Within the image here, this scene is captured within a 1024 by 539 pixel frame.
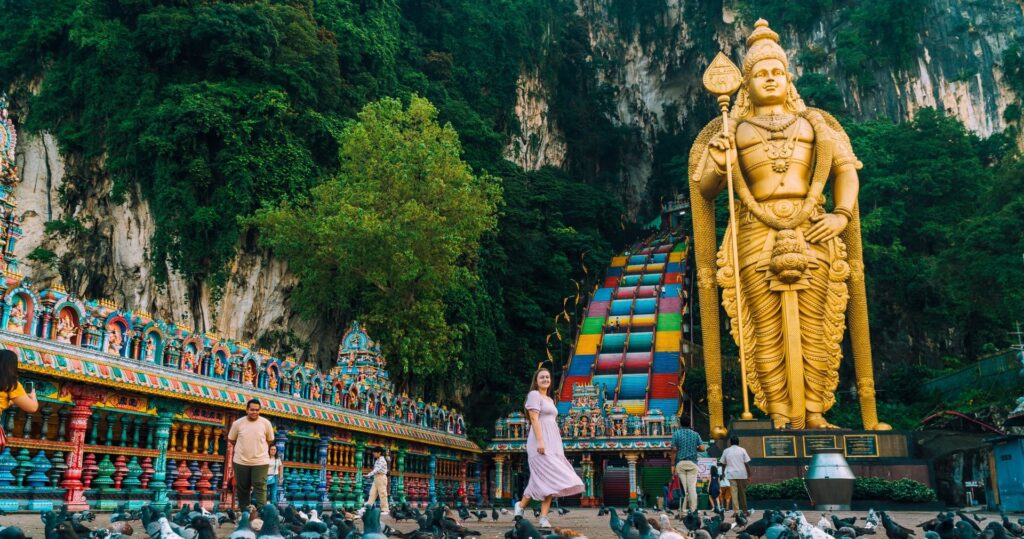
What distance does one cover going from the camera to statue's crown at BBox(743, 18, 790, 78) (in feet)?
48.7

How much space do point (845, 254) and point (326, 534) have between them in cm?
1220

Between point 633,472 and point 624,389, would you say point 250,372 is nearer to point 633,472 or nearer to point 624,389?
point 633,472

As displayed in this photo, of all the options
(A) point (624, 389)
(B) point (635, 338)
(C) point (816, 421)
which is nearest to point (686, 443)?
(C) point (816, 421)

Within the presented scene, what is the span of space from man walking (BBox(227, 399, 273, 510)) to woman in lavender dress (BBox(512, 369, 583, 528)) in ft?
6.70

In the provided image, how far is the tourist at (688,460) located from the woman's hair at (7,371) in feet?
23.6

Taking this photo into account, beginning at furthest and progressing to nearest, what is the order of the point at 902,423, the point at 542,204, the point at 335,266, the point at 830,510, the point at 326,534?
the point at 542,204, the point at 902,423, the point at 335,266, the point at 830,510, the point at 326,534

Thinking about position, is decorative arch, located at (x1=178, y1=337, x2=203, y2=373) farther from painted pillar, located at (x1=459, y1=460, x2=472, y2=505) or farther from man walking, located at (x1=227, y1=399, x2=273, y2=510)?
painted pillar, located at (x1=459, y1=460, x2=472, y2=505)

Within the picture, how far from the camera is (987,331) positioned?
24750mm

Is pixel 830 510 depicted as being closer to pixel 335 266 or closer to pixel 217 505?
pixel 217 505

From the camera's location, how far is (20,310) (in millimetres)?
7230

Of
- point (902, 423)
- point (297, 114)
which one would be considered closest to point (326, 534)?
point (297, 114)

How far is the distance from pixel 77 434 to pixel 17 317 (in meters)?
1.14

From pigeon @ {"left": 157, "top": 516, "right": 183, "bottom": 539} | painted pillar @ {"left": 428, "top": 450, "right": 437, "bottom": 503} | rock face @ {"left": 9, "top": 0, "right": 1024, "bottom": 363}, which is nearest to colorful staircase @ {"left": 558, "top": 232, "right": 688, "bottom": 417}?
painted pillar @ {"left": 428, "top": 450, "right": 437, "bottom": 503}

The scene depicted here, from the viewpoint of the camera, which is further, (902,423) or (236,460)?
(902,423)
